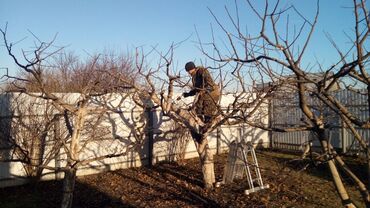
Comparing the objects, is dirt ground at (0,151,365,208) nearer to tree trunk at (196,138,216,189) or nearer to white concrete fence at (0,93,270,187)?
tree trunk at (196,138,216,189)

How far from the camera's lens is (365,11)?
223 cm

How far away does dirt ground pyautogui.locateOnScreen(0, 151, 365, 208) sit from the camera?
6.40 m

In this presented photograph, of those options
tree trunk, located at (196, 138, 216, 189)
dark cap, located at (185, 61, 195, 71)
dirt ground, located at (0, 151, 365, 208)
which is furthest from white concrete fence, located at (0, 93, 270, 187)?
dark cap, located at (185, 61, 195, 71)

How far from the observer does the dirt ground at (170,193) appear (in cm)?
640

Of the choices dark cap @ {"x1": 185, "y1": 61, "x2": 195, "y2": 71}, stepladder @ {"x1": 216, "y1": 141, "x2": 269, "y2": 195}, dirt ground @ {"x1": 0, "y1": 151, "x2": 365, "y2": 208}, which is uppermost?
dark cap @ {"x1": 185, "y1": 61, "x2": 195, "y2": 71}

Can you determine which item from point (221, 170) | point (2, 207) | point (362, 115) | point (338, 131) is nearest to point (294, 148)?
point (338, 131)

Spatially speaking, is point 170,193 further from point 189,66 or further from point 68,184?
point 68,184

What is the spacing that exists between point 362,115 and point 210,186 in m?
5.98

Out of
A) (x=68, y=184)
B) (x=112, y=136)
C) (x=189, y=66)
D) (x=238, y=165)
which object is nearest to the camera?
(x=68, y=184)

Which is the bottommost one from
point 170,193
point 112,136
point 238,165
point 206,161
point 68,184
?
point 170,193

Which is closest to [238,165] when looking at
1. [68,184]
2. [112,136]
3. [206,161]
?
[206,161]

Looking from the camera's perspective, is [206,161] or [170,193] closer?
[170,193]

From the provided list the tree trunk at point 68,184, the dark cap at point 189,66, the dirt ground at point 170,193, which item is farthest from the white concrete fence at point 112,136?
the tree trunk at point 68,184

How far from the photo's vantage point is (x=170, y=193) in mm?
7035
